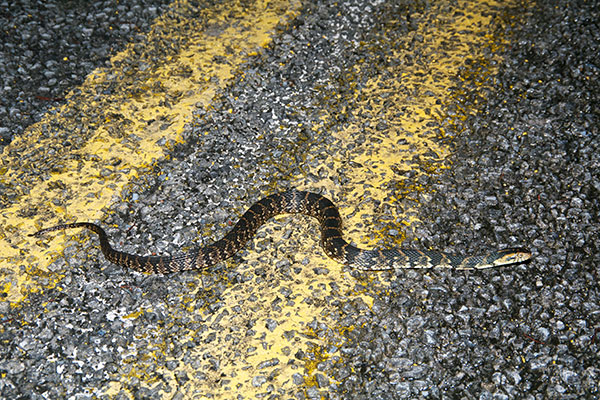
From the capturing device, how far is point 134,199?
6543mm

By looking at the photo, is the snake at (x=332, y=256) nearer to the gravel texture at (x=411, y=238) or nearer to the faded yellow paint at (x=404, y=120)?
the gravel texture at (x=411, y=238)

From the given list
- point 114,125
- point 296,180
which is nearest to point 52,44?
point 114,125

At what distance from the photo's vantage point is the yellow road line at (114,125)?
20.4 feet

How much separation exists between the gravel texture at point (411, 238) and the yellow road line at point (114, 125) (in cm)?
29

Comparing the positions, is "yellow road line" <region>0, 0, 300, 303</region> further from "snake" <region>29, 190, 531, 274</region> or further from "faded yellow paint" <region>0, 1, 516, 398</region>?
"snake" <region>29, 190, 531, 274</region>

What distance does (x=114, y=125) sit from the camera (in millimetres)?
7352

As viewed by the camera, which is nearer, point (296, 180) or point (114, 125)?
point (296, 180)

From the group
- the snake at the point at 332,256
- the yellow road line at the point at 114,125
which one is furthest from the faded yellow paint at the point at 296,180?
the snake at the point at 332,256

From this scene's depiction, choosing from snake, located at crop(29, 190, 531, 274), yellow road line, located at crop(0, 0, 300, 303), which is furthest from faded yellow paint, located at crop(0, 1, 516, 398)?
snake, located at crop(29, 190, 531, 274)

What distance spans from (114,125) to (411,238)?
13.6 feet

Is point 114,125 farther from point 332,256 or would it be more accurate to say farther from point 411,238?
point 411,238

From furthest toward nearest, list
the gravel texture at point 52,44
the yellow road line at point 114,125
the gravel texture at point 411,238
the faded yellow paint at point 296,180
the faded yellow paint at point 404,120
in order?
the gravel texture at point 52,44 < the faded yellow paint at point 404,120 < the yellow road line at point 114,125 < the faded yellow paint at point 296,180 < the gravel texture at point 411,238

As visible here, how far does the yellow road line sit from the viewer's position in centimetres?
622

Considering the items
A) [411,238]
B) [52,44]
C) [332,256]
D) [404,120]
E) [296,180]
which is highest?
[52,44]
